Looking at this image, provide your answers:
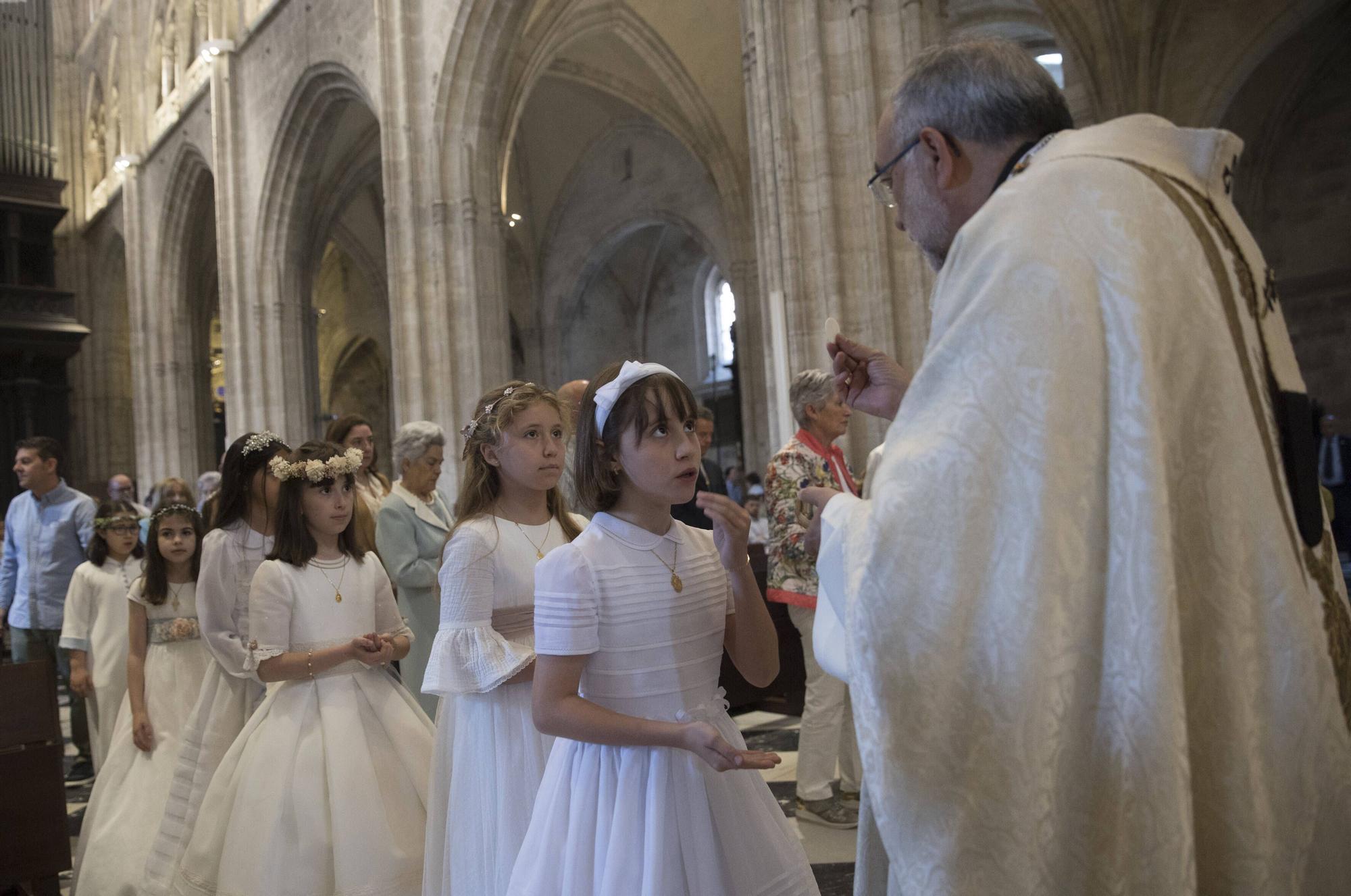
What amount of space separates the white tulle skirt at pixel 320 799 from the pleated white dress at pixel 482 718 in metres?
0.32

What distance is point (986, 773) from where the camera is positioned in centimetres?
114

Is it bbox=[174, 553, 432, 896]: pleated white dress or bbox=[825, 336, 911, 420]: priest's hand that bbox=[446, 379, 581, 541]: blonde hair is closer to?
bbox=[174, 553, 432, 896]: pleated white dress

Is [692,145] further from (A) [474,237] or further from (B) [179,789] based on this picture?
(B) [179,789]

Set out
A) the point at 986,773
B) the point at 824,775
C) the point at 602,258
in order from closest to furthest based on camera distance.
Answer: the point at 986,773
the point at 824,775
the point at 602,258

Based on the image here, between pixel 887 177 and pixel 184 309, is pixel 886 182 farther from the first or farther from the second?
pixel 184 309

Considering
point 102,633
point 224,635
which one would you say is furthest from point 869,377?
point 102,633

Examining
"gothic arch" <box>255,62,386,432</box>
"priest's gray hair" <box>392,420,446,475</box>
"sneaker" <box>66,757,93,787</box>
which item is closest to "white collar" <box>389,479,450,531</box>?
"priest's gray hair" <box>392,420,446,475</box>

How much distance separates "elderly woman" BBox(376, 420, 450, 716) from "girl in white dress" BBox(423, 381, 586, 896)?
1465mm

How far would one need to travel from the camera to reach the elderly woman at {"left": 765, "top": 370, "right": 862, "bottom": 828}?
12.9ft

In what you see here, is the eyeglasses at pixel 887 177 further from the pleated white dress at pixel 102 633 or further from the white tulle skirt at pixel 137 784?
the pleated white dress at pixel 102 633

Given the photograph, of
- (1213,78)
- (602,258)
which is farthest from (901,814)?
(602,258)

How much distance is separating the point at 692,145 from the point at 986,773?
56.5 feet

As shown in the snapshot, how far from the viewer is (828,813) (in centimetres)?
404

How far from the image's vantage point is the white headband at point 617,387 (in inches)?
72.7
